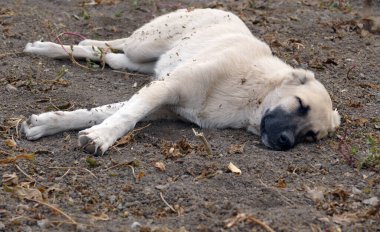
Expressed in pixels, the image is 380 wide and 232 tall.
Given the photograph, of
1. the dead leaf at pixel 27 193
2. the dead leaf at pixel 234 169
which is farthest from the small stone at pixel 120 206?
the dead leaf at pixel 234 169

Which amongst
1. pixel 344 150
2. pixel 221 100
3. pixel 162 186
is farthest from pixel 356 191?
pixel 221 100

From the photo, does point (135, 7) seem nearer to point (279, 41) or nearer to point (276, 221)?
point (279, 41)

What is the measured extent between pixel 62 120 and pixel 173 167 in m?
0.99

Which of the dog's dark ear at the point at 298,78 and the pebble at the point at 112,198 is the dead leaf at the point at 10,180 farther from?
the dog's dark ear at the point at 298,78

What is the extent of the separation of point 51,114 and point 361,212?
218 cm

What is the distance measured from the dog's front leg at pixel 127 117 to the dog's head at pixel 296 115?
0.73 m

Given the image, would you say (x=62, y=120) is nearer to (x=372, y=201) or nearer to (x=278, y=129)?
(x=278, y=129)

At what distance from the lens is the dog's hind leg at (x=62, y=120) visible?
4.62 meters

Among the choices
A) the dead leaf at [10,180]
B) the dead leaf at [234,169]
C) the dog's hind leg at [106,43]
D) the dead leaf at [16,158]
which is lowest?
the dog's hind leg at [106,43]

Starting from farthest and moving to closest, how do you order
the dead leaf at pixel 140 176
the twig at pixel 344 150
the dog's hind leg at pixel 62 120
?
the dog's hind leg at pixel 62 120, the twig at pixel 344 150, the dead leaf at pixel 140 176

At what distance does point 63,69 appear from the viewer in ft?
19.2

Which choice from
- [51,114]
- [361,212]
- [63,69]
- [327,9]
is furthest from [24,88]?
[327,9]

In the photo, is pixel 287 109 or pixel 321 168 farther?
pixel 287 109

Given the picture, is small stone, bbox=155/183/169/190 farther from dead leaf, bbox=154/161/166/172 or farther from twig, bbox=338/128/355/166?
twig, bbox=338/128/355/166
